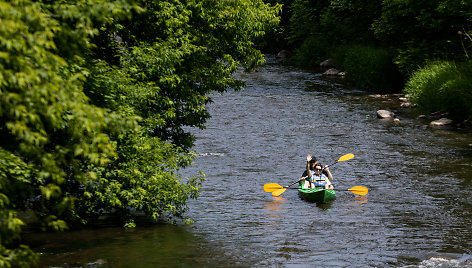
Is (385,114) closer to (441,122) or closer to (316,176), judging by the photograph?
(441,122)

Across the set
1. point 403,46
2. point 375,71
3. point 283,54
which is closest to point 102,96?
point 375,71

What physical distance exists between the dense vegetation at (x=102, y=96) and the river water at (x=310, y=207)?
37.4 inches

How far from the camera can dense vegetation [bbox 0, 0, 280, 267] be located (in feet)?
22.0

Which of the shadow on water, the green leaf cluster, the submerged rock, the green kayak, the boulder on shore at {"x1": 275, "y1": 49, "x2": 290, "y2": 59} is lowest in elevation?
the boulder on shore at {"x1": 275, "y1": 49, "x2": 290, "y2": 59}

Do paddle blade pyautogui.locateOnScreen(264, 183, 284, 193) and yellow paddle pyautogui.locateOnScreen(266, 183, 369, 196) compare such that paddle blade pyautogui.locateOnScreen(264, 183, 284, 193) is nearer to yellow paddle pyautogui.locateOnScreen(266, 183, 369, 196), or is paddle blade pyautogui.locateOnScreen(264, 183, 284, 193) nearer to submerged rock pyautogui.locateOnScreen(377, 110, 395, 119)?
yellow paddle pyautogui.locateOnScreen(266, 183, 369, 196)

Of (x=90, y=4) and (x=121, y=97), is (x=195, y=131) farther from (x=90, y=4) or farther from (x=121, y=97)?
(x=90, y=4)

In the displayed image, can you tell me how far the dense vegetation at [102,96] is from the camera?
6.71 m

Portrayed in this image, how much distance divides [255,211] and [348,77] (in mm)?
28536

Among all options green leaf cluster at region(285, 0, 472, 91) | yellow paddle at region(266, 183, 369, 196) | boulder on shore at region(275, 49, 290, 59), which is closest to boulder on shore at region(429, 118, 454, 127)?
green leaf cluster at region(285, 0, 472, 91)

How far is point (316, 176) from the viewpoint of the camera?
20625 mm

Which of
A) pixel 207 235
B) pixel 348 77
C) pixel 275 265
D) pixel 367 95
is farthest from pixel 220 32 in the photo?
pixel 348 77

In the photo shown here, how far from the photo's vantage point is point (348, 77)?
44.7m

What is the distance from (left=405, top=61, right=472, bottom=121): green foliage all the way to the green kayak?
1155 centimetres

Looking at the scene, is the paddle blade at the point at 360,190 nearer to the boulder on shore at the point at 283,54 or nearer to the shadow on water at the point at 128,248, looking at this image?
the shadow on water at the point at 128,248
